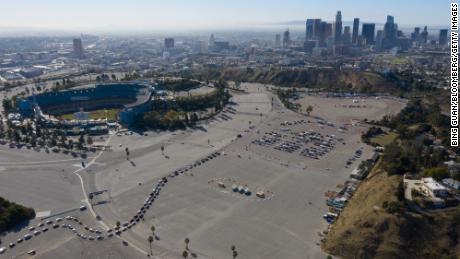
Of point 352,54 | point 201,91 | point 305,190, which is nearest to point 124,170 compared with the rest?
point 305,190

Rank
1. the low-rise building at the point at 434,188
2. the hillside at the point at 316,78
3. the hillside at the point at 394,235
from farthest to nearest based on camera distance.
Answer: the hillside at the point at 316,78 < the low-rise building at the point at 434,188 < the hillside at the point at 394,235

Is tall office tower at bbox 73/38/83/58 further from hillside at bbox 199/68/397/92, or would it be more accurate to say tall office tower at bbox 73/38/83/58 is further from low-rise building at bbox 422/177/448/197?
low-rise building at bbox 422/177/448/197

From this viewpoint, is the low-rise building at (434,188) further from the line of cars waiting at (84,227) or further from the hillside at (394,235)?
the line of cars waiting at (84,227)

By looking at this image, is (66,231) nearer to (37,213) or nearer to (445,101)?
(37,213)

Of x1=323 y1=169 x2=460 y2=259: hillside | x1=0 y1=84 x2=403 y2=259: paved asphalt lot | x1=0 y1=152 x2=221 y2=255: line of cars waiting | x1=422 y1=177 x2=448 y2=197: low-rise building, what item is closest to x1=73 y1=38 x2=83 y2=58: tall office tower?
x1=0 y1=84 x2=403 y2=259: paved asphalt lot

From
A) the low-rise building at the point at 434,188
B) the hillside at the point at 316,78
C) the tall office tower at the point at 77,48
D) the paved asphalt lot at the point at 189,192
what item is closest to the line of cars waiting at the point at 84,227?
the paved asphalt lot at the point at 189,192

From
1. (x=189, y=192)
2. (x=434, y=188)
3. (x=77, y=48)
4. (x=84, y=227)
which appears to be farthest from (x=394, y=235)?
(x=77, y=48)
